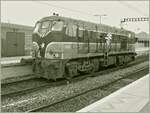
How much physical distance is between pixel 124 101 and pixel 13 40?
62.1 feet

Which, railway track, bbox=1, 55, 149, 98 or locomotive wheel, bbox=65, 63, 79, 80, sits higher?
locomotive wheel, bbox=65, 63, 79, 80

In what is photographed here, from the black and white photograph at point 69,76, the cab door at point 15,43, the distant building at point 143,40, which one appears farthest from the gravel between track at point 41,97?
the distant building at point 143,40

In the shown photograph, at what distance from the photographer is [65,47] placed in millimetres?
13320

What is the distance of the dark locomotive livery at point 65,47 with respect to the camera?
1310 cm

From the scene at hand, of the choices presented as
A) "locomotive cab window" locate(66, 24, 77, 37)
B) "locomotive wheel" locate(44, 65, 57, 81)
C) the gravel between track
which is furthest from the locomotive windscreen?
the gravel between track

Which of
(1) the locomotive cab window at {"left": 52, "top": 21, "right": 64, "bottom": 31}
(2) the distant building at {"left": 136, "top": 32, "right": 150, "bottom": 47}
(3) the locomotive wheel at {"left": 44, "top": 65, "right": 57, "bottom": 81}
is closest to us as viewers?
(3) the locomotive wheel at {"left": 44, "top": 65, "right": 57, "bottom": 81}

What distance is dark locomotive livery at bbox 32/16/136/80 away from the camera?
13.1m

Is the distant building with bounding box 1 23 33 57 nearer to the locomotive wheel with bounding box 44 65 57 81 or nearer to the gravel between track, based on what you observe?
the locomotive wheel with bounding box 44 65 57 81

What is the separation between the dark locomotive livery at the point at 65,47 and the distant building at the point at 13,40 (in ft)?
36.4

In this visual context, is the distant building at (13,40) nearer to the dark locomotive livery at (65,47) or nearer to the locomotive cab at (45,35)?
the dark locomotive livery at (65,47)

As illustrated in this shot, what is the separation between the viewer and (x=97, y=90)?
11438 millimetres

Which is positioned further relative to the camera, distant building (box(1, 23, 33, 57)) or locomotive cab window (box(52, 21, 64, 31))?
distant building (box(1, 23, 33, 57))

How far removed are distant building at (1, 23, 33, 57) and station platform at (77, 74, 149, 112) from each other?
56.1 feet

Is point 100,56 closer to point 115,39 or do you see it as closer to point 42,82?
point 115,39
